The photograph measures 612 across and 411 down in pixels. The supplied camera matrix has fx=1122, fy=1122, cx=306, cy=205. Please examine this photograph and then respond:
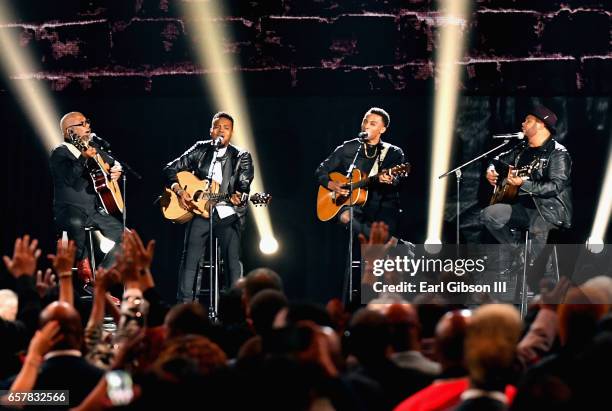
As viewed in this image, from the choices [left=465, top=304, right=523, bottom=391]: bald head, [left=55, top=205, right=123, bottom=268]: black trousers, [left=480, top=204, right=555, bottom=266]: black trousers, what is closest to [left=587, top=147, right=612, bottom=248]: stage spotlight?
[left=480, top=204, right=555, bottom=266]: black trousers

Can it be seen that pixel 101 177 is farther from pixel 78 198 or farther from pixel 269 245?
pixel 269 245

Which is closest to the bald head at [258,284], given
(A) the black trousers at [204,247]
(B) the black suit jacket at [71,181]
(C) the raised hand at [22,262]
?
(C) the raised hand at [22,262]

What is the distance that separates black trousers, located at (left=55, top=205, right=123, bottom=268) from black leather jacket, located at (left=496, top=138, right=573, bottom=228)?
3.63 metres

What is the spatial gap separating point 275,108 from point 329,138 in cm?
60

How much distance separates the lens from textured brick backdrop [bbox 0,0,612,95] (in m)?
10.4

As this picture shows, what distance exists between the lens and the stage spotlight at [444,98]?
10.4m

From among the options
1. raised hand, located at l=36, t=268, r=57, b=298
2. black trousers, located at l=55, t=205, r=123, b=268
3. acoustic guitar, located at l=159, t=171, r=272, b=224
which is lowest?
raised hand, located at l=36, t=268, r=57, b=298

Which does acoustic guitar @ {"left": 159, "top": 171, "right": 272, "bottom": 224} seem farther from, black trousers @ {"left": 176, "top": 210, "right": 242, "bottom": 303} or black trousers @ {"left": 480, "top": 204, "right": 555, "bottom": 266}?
black trousers @ {"left": 480, "top": 204, "right": 555, "bottom": 266}

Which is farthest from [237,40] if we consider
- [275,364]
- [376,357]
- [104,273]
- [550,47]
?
[275,364]

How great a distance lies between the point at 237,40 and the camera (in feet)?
35.0

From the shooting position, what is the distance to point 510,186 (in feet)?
32.1

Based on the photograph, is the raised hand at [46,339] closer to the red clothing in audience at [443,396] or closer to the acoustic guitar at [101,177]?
the red clothing in audience at [443,396]

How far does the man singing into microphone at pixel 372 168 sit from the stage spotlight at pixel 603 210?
74.7 inches

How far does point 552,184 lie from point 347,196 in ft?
5.89
